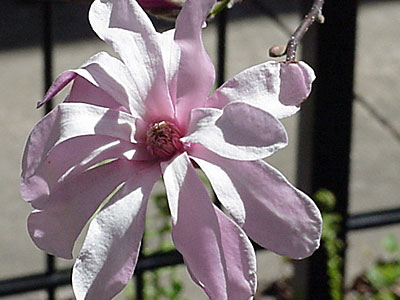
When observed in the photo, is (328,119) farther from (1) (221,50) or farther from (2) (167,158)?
(2) (167,158)

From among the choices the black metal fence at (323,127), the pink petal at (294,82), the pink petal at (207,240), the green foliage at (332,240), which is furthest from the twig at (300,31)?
the green foliage at (332,240)

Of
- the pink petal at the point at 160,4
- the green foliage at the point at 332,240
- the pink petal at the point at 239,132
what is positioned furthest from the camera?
the green foliage at the point at 332,240

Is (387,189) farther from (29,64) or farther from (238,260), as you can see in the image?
(238,260)

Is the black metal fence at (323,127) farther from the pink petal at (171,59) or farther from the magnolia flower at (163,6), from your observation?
the pink petal at (171,59)

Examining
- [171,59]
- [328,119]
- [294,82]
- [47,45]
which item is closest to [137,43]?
[171,59]

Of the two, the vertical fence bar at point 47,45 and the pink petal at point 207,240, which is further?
the vertical fence bar at point 47,45

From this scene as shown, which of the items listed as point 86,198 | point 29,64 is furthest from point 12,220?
point 86,198

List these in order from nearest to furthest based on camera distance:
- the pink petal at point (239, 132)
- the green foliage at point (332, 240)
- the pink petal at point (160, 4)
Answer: the pink petal at point (239, 132) < the pink petal at point (160, 4) < the green foliage at point (332, 240)
